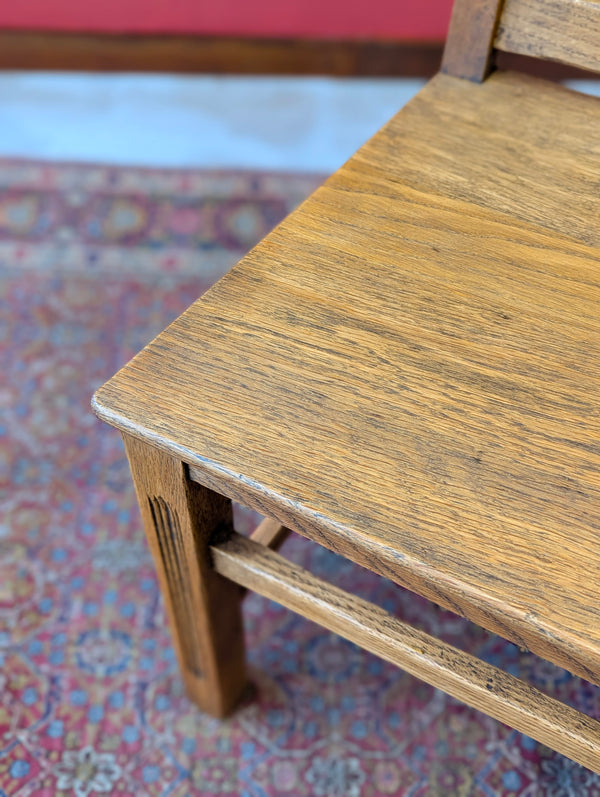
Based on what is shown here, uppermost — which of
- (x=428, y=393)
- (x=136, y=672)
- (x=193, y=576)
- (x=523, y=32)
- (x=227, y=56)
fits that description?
(x=523, y=32)

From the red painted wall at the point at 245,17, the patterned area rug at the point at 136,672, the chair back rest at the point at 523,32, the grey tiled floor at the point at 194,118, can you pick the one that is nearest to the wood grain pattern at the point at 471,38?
the chair back rest at the point at 523,32

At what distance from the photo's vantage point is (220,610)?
0.75m

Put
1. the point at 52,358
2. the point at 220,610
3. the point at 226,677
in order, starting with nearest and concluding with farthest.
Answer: the point at 220,610
the point at 226,677
the point at 52,358

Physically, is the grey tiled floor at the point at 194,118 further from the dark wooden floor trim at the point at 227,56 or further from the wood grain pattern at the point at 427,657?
the wood grain pattern at the point at 427,657

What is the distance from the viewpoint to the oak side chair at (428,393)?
1.47ft

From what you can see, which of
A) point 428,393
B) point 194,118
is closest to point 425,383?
point 428,393

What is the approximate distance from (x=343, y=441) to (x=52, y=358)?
938mm

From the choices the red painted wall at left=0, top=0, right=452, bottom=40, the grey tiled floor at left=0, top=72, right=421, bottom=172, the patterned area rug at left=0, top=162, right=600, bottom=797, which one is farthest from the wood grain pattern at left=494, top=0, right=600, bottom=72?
the red painted wall at left=0, top=0, right=452, bottom=40

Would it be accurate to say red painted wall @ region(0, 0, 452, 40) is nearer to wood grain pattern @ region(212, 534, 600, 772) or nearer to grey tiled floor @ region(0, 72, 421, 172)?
grey tiled floor @ region(0, 72, 421, 172)

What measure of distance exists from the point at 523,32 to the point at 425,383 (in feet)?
1.36

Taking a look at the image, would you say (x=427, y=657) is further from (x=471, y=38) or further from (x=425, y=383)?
(x=471, y=38)

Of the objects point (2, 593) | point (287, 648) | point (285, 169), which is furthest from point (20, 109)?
point (287, 648)

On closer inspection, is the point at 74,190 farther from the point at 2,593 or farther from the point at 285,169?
the point at 2,593

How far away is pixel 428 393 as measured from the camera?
511 mm
